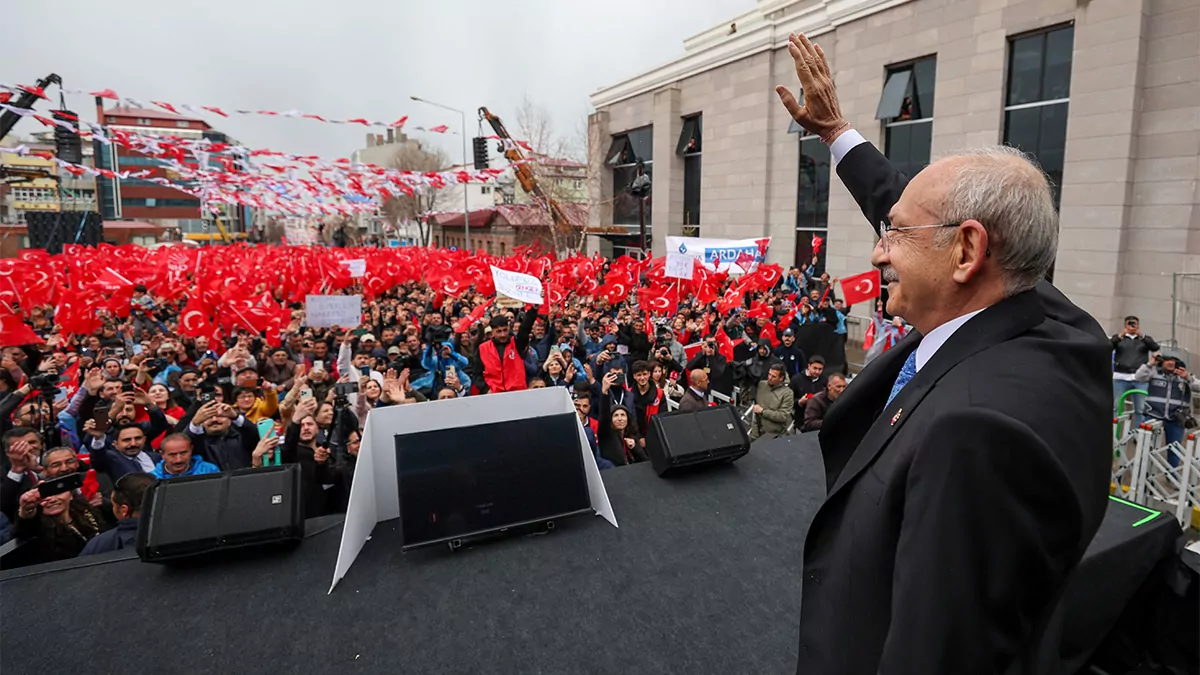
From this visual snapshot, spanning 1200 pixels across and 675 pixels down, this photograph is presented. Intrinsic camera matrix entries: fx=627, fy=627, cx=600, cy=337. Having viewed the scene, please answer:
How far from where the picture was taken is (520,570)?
271cm

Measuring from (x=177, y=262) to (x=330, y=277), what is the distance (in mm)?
3948

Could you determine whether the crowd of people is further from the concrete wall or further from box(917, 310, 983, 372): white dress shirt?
the concrete wall

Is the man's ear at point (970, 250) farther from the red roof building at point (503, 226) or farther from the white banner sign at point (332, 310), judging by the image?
the red roof building at point (503, 226)

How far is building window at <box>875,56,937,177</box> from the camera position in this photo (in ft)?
57.5

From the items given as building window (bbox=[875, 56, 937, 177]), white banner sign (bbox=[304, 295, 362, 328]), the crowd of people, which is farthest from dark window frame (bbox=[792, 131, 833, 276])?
white banner sign (bbox=[304, 295, 362, 328])

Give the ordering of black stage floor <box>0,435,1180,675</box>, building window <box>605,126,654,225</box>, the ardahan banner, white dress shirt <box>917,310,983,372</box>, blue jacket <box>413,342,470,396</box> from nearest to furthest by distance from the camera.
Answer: white dress shirt <box>917,310,983,372</box> < black stage floor <box>0,435,1180,675</box> < blue jacket <box>413,342,470,396</box> < the ardahan banner < building window <box>605,126,654,225</box>

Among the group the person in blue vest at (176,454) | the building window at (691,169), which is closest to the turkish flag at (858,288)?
the person in blue vest at (176,454)

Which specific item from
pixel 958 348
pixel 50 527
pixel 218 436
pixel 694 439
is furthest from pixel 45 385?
pixel 958 348

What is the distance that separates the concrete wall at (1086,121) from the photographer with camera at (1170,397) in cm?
557

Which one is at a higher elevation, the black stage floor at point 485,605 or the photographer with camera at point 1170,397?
the black stage floor at point 485,605

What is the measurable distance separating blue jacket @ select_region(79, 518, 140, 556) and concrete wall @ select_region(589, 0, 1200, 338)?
1354 centimetres

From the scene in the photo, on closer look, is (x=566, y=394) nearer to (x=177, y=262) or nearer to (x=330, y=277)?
(x=330, y=277)

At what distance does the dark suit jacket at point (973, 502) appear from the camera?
97 cm

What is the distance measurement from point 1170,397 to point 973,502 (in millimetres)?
9346
